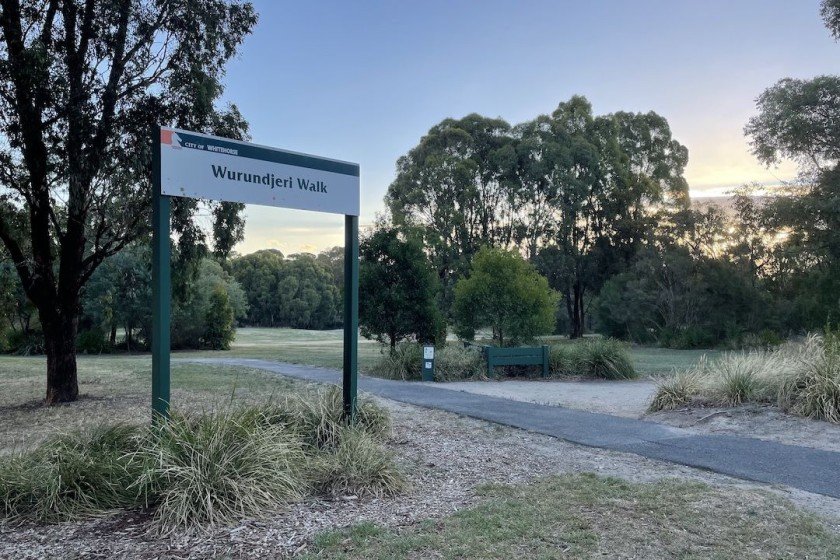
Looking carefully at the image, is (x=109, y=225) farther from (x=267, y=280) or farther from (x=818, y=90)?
(x=267, y=280)

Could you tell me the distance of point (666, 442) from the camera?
7648mm

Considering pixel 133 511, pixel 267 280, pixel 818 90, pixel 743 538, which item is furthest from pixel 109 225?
pixel 267 280

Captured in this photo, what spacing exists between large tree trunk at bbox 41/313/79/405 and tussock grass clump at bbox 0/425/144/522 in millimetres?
6312

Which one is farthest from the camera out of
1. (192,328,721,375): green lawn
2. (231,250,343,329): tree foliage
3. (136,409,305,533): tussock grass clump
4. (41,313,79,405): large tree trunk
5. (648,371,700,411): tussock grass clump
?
(231,250,343,329): tree foliage

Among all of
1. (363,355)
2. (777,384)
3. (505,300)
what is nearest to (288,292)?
(363,355)

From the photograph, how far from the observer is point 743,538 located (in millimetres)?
4398

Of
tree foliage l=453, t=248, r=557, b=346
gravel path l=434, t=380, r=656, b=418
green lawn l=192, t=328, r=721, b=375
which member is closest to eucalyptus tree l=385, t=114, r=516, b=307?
green lawn l=192, t=328, r=721, b=375

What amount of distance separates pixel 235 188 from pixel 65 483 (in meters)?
2.82

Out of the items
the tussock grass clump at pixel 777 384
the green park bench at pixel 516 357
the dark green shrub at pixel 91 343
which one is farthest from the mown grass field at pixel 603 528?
the dark green shrub at pixel 91 343

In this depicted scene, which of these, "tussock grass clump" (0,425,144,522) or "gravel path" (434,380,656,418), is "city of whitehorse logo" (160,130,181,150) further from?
"gravel path" (434,380,656,418)

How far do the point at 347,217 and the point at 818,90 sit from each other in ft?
86.7

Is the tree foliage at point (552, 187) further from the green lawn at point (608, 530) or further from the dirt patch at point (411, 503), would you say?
the green lawn at point (608, 530)

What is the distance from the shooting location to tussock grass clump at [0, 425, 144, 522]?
4.75 metres

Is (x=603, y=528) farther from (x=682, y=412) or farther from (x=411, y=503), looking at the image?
(x=682, y=412)
